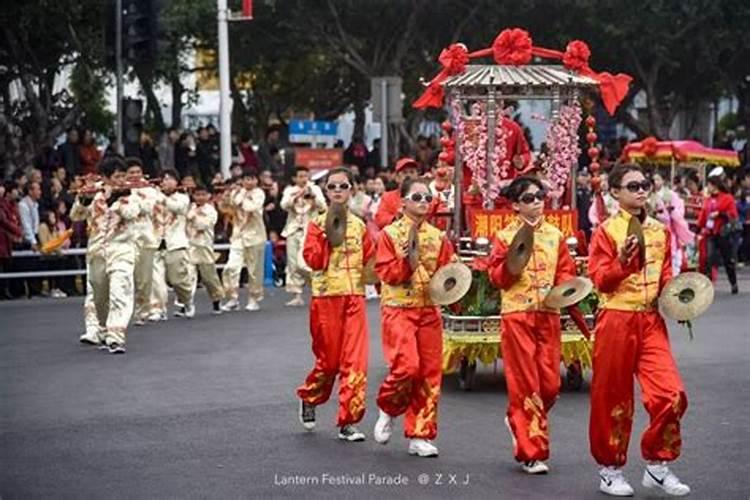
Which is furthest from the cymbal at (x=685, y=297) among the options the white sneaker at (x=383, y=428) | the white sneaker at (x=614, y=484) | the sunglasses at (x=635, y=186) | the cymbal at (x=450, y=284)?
the white sneaker at (x=383, y=428)

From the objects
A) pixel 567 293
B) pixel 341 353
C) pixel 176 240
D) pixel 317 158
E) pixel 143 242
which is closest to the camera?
pixel 567 293

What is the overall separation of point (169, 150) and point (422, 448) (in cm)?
1846

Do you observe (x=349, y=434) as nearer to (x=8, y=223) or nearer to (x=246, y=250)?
(x=246, y=250)

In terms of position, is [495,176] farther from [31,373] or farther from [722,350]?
[31,373]

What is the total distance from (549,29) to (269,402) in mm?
22235

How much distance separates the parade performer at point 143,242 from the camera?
1693cm

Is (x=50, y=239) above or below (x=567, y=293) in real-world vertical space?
below

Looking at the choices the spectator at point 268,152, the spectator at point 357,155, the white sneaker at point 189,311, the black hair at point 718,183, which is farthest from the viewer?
the spectator at point 357,155

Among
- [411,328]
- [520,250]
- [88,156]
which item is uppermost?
[520,250]

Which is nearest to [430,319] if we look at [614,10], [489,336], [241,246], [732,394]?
[489,336]

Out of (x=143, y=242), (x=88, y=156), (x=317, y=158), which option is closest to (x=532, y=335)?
(x=143, y=242)

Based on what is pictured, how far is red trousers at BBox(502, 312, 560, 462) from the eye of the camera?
31.6 feet

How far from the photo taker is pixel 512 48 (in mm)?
13852

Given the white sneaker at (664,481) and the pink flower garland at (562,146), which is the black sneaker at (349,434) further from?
the pink flower garland at (562,146)
